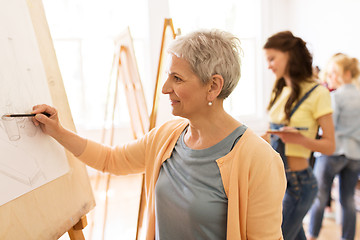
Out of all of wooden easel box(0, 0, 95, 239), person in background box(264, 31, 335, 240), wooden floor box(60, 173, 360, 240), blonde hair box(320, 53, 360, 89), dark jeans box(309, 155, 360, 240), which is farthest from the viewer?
wooden floor box(60, 173, 360, 240)

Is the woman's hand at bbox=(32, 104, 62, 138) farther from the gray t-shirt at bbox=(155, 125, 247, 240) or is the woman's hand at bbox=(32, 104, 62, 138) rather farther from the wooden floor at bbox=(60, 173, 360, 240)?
the wooden floor at bbox=(60, 173, 360, 240)

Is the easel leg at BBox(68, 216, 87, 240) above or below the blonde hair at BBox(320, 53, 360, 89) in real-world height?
below

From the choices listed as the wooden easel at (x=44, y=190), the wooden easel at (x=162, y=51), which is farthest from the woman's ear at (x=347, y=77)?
the wooden easel at (x=44, y=190)

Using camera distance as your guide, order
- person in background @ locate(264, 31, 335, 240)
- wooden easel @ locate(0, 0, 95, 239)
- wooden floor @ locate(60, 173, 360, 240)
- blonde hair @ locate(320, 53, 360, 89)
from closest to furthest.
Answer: wooden easel @ locate(0, 0, 95, 239) → person in background @ locate(264, 31, 335, 240) → blonde hair @ locate(320, 53, 360, 89) → wooden floor @ locate(60, 173, 360, 240)

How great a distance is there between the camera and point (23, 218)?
84 cm

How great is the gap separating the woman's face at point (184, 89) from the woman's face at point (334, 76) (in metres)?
1.80

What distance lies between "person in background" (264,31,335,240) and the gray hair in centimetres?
71

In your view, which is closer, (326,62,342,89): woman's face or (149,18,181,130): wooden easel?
(149,18,181,130): wooden easel

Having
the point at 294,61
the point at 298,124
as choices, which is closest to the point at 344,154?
the point at 298,124

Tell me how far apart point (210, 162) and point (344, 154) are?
5.38 ft

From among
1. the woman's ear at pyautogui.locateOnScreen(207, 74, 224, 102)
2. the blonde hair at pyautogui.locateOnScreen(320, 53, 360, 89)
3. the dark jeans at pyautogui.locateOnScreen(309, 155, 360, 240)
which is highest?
the woman's ear at pyautogui.locateOnScreen(207, 74, 224, 102)

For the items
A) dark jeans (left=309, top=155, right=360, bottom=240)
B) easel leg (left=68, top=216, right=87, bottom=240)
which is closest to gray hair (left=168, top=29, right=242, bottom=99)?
easel leg (left=68, top=216, right=87, bottom=240)

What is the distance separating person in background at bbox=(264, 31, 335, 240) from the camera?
1.55 m

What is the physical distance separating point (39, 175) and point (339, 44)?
4040 millimetres
